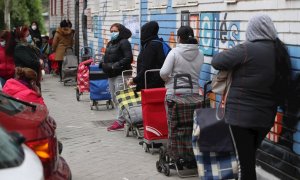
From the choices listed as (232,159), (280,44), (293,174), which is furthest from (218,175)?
(280,44)

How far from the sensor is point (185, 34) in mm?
7398

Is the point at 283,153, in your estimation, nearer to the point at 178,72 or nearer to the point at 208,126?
the point at 208,126

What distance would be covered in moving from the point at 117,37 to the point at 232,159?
462cm

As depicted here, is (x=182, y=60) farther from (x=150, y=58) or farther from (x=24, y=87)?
Answer: (x=24, y=87)

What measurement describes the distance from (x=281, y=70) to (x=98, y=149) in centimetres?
410

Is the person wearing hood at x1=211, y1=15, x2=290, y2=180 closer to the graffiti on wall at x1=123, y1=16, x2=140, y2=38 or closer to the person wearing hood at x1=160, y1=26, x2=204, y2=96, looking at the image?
the person wearing hood at x1=160, y1=26, x2=204, y2=96

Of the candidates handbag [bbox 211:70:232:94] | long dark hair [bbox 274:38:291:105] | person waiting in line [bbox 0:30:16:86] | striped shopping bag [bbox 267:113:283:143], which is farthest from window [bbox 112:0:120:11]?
long dark hair [bbox 274:38:291:105]

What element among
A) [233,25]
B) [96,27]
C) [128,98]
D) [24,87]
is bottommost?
[128,98]

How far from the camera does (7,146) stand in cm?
385

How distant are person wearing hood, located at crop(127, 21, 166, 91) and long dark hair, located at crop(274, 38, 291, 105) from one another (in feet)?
10.2

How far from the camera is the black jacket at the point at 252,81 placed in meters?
5.34

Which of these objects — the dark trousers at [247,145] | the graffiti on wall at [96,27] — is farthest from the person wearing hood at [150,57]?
the graffiti on wall at [96,27]

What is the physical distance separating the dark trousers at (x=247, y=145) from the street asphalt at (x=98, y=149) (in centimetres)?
127

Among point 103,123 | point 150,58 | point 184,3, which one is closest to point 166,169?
point 150,58
